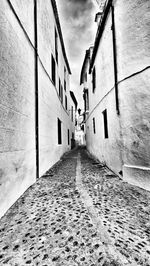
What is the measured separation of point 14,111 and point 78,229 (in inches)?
108

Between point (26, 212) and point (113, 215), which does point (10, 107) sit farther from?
point (113, 215)

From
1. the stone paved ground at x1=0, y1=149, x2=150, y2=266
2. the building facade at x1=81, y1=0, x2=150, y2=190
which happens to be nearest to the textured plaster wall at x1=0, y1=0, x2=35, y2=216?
the stone paved ground at x1=0, y1=149, x2=150, y2=266

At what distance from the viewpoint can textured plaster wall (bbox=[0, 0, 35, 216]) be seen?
2.57 metres

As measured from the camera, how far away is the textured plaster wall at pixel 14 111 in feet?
8.43

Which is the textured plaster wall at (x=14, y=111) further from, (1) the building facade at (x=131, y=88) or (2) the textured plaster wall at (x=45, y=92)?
(1) the building facade at (x=131, y=88)

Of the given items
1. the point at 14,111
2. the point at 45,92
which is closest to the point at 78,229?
the point at 14,111

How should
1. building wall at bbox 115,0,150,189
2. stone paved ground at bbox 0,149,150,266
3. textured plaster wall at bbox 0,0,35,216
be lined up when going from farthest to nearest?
1. building wall at bbox 115,0,150,189
2. textured plaster wall at bbox 0,0,35,216
3. stone paved ground at bbox 0,149,150,266

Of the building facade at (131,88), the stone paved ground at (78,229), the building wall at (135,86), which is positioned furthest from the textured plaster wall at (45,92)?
the building wall at (135,86)

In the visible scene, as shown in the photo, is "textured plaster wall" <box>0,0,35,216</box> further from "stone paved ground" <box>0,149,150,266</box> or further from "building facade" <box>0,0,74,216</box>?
"stone paved ground" <box>0,149,150,266</box>

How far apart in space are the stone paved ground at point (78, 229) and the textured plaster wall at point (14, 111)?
52 cm

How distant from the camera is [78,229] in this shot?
202 cm

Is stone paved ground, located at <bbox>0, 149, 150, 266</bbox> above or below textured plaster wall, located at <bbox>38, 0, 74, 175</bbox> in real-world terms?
below

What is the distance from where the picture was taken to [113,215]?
2389mm

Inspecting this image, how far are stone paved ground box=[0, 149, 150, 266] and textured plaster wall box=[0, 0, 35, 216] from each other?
520mm
